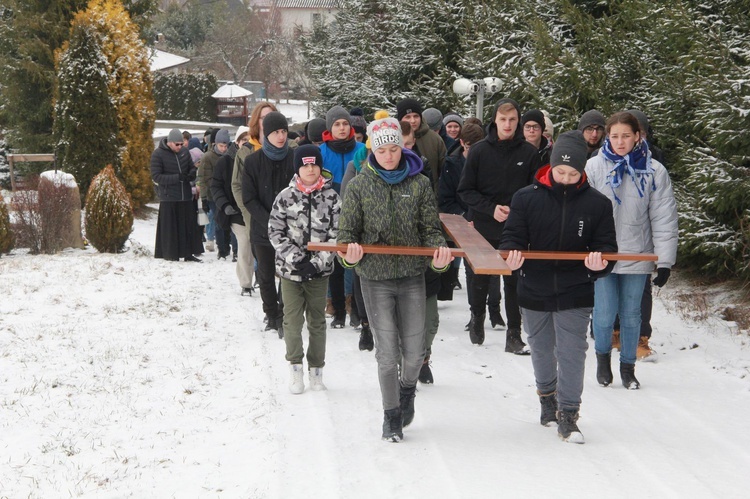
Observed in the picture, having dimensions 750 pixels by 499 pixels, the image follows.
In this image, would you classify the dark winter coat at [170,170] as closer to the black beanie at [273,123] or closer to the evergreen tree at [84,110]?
the black beanie at [273,123]

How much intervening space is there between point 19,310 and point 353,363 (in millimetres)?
4019

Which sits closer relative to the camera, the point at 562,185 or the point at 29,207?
the point at 562,185

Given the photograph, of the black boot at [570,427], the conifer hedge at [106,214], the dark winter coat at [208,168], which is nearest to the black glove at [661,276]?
the black boot at [570,427]

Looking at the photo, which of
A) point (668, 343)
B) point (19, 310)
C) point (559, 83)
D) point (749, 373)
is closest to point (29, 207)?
point (19, 310)

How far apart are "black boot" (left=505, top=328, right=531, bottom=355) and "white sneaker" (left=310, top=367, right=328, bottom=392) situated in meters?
1.89

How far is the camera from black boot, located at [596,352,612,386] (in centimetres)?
671

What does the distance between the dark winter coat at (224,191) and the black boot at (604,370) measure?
467 cm

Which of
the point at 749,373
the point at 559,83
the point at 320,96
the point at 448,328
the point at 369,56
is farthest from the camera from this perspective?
the point at 320,96

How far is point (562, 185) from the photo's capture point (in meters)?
5.26

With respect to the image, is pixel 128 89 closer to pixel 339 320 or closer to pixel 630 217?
pixel 339 320

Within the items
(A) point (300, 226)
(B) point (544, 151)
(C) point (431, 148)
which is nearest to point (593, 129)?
(B) point (544, 151)

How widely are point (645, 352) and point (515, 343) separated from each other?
111 centimetres

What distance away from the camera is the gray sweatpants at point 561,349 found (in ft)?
17.3

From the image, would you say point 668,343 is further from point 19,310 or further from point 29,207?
point 29,207
